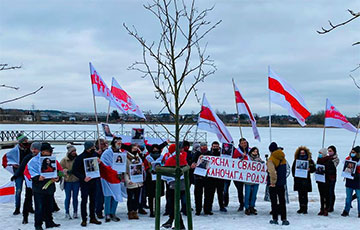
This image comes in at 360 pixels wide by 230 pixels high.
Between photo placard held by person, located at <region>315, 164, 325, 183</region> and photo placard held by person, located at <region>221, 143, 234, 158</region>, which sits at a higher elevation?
photo placard held by person, located at <region>221, 143, 234, 158</region>

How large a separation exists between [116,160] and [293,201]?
5187 mm

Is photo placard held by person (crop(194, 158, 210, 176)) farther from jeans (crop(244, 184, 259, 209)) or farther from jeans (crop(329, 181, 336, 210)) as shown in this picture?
jeans (crop(329, 181, 336, 210))

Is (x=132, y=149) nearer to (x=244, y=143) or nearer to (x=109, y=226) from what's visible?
(x=109, y=226)

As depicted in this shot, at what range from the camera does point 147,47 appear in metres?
5.43

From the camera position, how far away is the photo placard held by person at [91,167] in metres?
8.00

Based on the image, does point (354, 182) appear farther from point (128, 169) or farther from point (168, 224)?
point (128, 169)

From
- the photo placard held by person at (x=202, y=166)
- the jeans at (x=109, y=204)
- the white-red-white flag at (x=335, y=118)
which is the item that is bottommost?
the jeans at (x=109, y=204)

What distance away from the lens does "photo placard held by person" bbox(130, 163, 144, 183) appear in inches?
346

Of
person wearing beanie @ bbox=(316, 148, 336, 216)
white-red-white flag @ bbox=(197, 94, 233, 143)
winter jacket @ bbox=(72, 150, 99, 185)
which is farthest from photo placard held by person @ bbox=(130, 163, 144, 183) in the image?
person wearing beanie @ bbox=(316, 148, 336, 216)

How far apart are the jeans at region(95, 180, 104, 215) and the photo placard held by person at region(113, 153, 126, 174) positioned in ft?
1.79

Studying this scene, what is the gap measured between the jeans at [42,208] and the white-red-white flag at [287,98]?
5612 mm

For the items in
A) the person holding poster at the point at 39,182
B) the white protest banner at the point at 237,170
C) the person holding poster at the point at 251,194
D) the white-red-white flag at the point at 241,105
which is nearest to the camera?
the person holding poster at the point at 39,182

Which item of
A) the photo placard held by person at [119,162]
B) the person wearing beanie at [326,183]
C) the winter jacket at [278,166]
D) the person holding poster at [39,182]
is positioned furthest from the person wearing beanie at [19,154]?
the person wearing beanie at [326,183]

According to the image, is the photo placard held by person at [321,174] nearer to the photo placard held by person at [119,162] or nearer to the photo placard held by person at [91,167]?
the photo placard held by person at [119,162]
